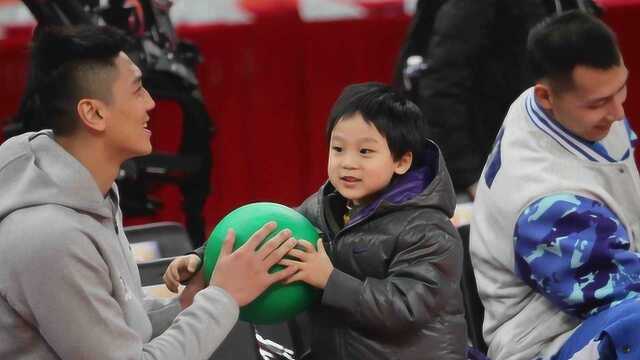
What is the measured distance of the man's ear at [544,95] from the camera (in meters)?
3.57

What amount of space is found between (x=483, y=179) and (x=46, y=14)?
185 cm

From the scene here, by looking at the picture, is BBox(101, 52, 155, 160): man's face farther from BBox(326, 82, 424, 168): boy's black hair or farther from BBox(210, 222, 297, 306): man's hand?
BBox(326, 82, 424, 168): boy's black hair

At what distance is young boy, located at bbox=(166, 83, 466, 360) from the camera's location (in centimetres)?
302

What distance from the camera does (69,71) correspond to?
9.27 feet

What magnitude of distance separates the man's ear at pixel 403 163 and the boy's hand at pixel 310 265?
0.33 meters

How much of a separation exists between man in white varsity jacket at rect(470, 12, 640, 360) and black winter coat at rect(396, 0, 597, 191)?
1071mm

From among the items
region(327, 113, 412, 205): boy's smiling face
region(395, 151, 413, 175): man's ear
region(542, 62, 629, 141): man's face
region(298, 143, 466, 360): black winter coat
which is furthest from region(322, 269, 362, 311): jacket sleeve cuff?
region(542, 62, 629, 141): man's face

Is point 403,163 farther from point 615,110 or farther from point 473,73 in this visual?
point 473,73

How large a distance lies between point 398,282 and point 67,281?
0.82 m

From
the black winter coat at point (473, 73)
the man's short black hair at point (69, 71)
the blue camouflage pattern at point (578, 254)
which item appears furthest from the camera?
the black winter coat at point (473, 73)

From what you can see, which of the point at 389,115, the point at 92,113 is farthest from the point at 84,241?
the point at 389,115

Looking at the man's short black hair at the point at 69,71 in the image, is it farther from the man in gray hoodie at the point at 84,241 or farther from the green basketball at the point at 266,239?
the green basketball at the point at 266,239

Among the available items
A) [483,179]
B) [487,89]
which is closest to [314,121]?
[487,89]

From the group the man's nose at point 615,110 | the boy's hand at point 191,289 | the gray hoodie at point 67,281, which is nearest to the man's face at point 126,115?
the gray hoodie at point 67,281
